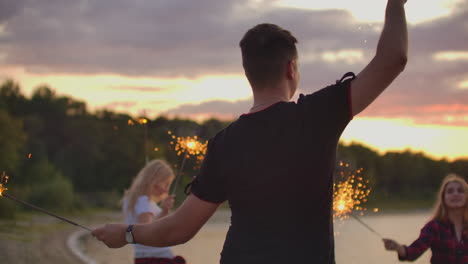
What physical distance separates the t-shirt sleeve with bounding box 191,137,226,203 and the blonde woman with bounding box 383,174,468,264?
3.06 meters

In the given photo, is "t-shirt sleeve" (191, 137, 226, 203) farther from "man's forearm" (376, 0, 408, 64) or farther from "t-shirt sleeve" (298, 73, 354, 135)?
"man's forearm" (376, 0, 408, 64)

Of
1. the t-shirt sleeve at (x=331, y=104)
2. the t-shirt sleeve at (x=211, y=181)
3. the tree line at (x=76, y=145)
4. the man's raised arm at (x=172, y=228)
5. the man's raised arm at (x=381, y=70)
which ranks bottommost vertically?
the man's raised arm at (x=172, y=228)

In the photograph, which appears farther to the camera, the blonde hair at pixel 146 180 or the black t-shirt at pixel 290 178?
the blonde hair at pixel 146 180

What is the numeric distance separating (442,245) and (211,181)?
12.0ft

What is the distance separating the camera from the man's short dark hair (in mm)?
2285

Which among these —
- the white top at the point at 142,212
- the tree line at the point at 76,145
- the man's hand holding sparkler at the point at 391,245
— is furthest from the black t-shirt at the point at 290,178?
the tree line at the point at 76,145

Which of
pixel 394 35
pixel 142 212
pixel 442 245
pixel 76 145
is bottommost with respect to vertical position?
pixel 442 245

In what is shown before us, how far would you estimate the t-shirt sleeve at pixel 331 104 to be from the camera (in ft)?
7.04

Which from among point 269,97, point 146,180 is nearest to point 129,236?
point 269,97

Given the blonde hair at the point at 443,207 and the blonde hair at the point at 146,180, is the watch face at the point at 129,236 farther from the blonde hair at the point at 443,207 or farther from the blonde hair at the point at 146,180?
the blonde hair at the point at 443,207

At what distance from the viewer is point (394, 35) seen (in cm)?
220

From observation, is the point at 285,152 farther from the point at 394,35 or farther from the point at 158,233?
the point at 158,233

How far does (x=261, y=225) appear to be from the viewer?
2.20 meters

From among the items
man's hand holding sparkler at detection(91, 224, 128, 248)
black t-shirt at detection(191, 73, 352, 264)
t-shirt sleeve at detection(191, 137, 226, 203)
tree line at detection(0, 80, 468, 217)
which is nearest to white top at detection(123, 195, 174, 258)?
man's hand holding sparkler at detection(91, 224, 128, 248)
